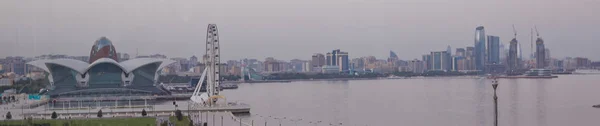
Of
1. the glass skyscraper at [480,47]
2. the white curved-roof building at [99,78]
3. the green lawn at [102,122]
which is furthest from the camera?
the glass skyscraper at [480,47]

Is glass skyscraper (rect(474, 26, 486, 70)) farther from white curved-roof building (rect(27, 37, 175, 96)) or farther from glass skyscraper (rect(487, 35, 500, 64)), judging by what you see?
white curved-roof building (rect(27, 37, 175, 96))

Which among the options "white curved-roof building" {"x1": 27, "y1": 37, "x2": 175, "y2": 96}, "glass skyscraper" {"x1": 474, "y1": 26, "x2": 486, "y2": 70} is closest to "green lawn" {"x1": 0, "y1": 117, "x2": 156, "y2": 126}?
"white curved-roof building" {"x1": 27, "y1": 37, "x2": 175, "y2": 96}

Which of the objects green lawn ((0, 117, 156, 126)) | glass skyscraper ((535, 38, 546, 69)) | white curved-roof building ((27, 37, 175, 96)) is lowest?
green lawn ((0, 117, 156, 126))

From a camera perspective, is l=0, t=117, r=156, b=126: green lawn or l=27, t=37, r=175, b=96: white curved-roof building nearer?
l=0, t=117, r=156, b=126: green lawn

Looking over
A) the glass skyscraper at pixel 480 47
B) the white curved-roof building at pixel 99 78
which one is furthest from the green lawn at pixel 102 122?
the glass skyscraper at pixel 480 47

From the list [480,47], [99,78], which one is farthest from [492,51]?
[99,78]

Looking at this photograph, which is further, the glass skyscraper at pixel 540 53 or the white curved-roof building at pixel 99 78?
the glass skyscraper at pixel 540 53

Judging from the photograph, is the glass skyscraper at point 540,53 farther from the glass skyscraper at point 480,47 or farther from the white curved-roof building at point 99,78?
the white curved-roof building at point 99,78

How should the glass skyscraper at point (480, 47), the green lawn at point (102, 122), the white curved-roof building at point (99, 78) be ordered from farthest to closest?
the glass skyscraper at point (480, 47) < the white curved-roof building at point (99, 78) < the green lawn at point (102, 122)

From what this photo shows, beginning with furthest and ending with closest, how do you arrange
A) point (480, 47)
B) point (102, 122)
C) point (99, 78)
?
point (480, 47), point (99, 78), point (102, 122)

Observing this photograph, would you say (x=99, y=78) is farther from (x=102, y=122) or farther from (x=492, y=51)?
(x=492, y=51)

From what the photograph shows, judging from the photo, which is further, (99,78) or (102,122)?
(99,78)

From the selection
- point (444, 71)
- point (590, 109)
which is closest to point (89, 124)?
point (590, 109)

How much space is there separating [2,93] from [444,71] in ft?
136
